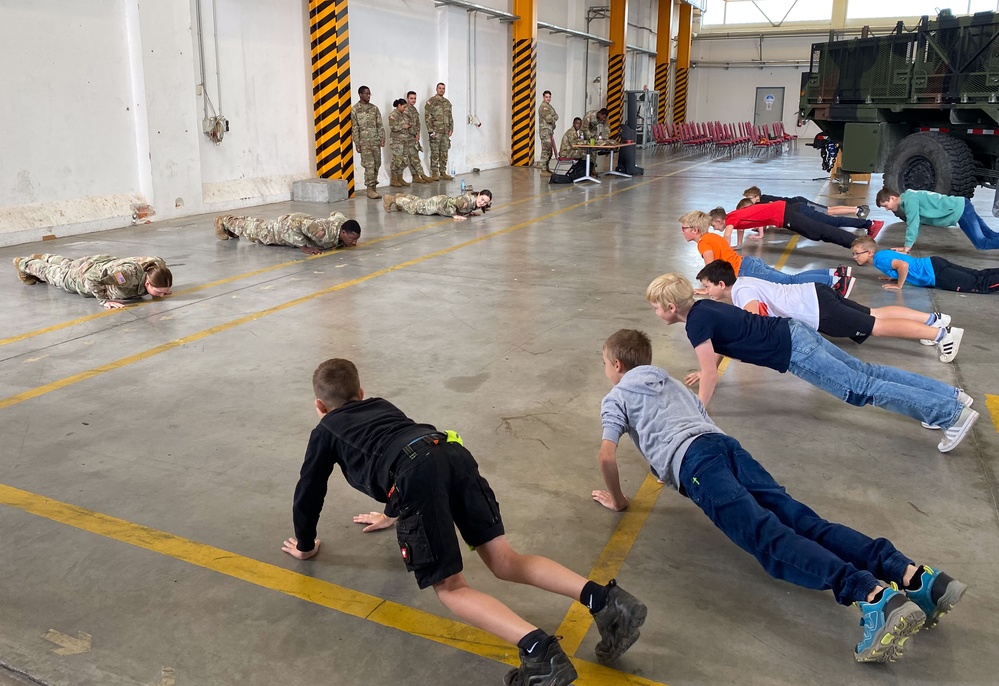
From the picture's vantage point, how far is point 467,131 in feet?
60.5

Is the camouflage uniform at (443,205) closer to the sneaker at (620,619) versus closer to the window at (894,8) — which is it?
the sneaker at (620,619)

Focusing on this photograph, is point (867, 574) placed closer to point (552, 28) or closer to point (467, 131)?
point (467, 131)

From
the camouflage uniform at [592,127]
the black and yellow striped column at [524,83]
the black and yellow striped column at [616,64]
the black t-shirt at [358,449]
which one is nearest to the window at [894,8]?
the black and yellow striped column at [616,64]

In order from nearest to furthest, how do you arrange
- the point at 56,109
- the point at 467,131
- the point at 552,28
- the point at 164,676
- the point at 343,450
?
the point at 164,676
the point at 343,450
the point at 56,109
the point at 467,131
the point at 552,28

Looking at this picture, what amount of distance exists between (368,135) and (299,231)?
601 cm

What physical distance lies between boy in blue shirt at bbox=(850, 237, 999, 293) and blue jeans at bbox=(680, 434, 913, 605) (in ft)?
14.9

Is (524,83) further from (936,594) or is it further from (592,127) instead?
(936,594)

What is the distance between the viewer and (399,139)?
14.9 m

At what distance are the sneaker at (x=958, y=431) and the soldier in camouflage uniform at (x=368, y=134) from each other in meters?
11.1

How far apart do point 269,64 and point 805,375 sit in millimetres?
10903

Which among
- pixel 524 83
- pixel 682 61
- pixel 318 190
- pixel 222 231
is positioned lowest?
pixel 222 231

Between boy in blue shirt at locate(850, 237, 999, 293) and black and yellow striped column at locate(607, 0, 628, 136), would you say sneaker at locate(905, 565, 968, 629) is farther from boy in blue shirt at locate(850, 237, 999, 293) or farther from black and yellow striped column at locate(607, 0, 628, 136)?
black and yellow striped column at locate(607, 0, 628, 136)

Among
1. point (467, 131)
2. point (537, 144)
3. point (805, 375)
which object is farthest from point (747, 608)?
point (537, 144)

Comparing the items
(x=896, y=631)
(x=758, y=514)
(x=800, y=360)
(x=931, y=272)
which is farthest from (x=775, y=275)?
(x=896, y=631)
